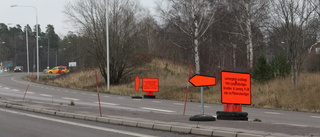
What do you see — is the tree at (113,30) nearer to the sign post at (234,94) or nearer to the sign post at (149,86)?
the sign post at (149,86)

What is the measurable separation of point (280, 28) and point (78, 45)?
930 inches

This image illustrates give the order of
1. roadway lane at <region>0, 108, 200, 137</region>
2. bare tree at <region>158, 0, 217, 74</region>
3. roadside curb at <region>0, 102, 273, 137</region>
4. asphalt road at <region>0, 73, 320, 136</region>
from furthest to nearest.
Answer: bare tree at <region>158, 0, 217, 74</region>
roadway lane at <region>0, 108, 200, 137</region>
asphalt road at <region>0, 73, 320, 136</region>
roadside curb at <region>0, 102, 273, 137</region>

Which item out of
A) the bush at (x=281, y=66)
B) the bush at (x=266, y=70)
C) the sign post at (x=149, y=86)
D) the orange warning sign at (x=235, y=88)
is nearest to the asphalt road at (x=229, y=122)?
the orange warning sign at (x=235, y=88)

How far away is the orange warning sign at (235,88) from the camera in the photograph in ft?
38.4

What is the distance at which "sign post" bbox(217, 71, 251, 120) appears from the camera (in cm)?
1170

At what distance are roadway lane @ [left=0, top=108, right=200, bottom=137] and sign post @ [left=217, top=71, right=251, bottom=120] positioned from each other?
111 inches

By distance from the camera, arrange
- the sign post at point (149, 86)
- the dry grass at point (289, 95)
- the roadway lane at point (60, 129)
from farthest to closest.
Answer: the sign post at point (149, 86), the dry grass at point (289, 95), the roadway lane at point (60, 129)

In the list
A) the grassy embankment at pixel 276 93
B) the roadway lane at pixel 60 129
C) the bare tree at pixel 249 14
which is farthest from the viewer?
the bare tree at pixel 249 14

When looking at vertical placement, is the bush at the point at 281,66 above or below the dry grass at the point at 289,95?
above

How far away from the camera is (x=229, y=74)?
1177cm

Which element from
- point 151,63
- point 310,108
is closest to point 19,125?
point 310,108

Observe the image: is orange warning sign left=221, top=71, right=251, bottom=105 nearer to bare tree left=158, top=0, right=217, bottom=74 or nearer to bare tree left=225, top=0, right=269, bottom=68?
bare tree left=158, top=0, right=217, bottom=74

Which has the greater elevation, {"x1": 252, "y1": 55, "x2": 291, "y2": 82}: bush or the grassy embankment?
{"x1": 252, "y1": 55, "x2": 291, "y2": 82}: bush

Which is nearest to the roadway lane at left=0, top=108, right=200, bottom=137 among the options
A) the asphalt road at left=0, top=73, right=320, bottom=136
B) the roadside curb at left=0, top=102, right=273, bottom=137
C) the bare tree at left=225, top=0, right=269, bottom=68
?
the roadside curb at left=0, top=102, right=273, bottom=137
